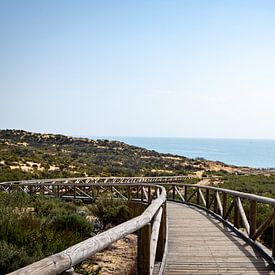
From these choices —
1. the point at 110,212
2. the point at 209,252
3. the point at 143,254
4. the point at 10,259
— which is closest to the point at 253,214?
the point at 209,252

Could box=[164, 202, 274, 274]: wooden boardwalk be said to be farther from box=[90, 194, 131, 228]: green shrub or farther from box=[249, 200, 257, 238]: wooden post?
box=[90, 194, 131, 228]: green shrub

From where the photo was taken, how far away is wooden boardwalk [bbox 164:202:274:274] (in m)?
6.07

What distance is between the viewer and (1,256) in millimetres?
5508

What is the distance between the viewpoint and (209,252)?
23.7 feet

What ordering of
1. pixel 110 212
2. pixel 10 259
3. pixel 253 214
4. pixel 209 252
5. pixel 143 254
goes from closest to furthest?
pixel 143 254, pixel 10 259, pixel 209 252, pixel 253 214, pixel 110 212

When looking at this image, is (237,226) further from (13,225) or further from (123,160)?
(123,160)

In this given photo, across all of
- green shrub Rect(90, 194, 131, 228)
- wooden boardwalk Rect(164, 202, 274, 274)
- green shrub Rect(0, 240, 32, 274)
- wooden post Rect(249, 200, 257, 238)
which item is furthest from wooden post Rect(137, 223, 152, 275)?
green shrub Rect(90, 194, 131, 228)

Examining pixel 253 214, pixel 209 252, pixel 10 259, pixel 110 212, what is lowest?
pixel 110 212

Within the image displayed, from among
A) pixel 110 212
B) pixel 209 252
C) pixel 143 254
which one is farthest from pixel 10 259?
pixel 110 212

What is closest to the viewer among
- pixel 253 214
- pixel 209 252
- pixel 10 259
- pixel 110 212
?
pixel 10 259

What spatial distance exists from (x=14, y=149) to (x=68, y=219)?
3865 cm

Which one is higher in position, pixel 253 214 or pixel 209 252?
pixel 253 214

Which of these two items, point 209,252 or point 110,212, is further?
point 110,212

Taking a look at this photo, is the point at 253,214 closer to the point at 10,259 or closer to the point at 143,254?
the point at 143,254
